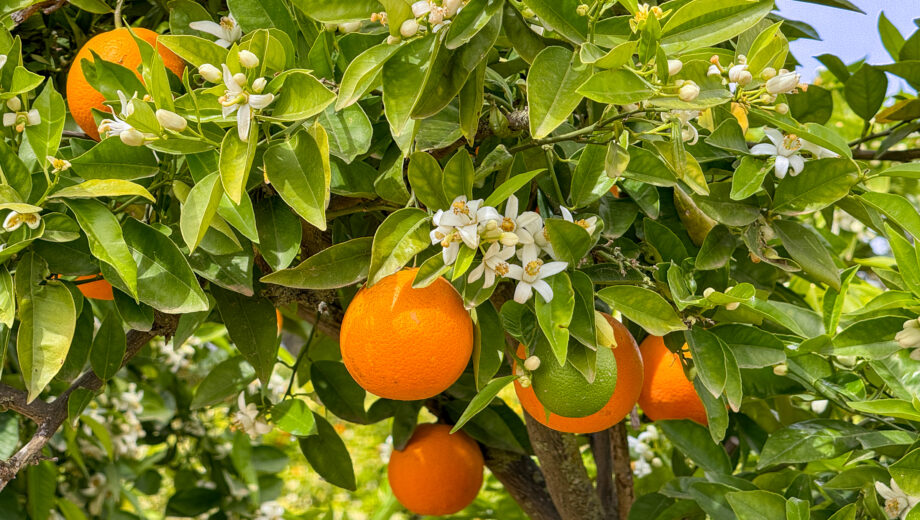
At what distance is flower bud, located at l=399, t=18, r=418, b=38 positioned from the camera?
618 millimetres

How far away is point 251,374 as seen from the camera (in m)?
1.13

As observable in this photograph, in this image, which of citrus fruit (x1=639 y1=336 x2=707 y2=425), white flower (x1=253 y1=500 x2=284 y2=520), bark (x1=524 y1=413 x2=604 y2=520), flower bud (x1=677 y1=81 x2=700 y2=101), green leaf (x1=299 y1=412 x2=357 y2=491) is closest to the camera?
flower bud (x1=677 y1=81 x2=700 y2=101)

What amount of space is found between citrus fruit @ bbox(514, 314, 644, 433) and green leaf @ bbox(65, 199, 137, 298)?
0.35 m

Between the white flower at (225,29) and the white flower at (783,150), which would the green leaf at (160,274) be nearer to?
the white flower at (225,29)

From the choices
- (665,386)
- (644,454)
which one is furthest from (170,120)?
(644,454)

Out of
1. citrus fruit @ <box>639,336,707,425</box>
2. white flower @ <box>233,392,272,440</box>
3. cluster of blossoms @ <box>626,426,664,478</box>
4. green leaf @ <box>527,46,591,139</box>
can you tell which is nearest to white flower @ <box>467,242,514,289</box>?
green leaf @ <box>527,46,591,139</box>

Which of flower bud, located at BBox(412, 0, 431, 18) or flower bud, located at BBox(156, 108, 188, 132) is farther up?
flower bud, located at BBox(412, 0, 431, 18)

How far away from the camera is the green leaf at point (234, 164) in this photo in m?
0.60

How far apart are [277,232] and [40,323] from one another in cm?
20

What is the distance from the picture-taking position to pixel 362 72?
624mm

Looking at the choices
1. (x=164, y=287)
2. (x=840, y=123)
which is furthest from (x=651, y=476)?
(x=840, y=123)

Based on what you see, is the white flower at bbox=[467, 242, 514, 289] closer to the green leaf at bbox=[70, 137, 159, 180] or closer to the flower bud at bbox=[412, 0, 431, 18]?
the flower bud at bbox=[412, 0, 431, 18]

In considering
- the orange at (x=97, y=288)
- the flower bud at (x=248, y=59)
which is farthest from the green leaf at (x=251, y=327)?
the flower bud at (x=248, y=59)

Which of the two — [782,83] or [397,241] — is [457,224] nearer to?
[397,241]
